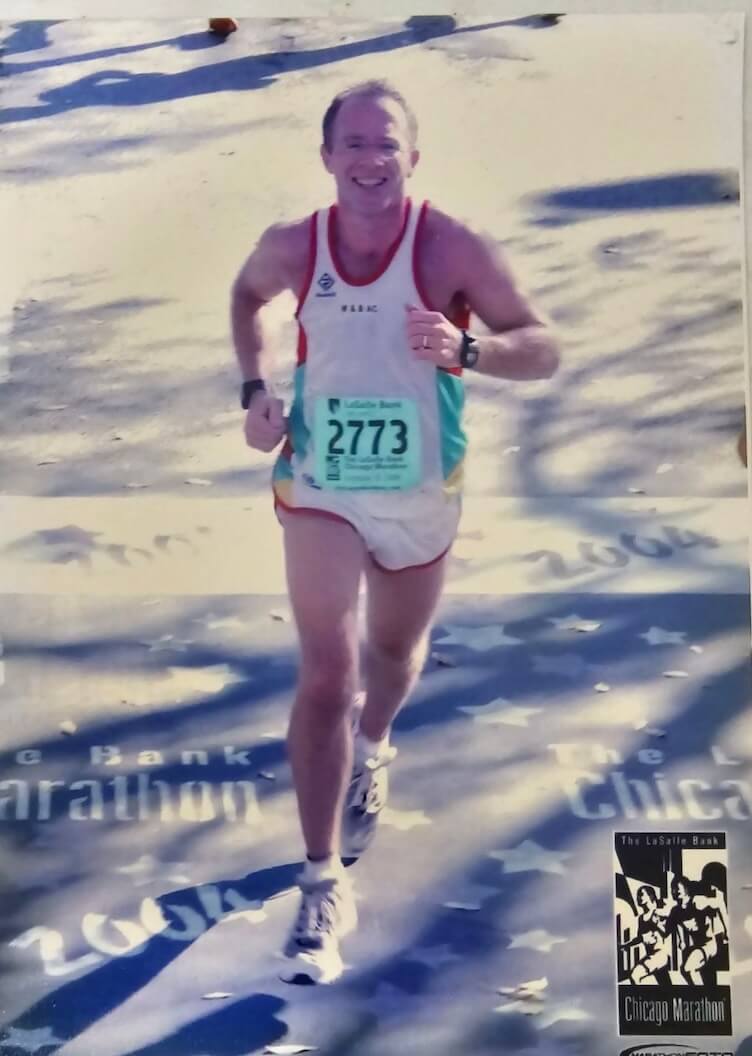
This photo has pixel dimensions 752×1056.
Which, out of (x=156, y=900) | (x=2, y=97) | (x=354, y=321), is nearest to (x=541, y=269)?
(x=354, y=321)

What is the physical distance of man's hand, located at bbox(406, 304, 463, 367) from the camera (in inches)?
63.1

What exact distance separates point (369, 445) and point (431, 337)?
172mm

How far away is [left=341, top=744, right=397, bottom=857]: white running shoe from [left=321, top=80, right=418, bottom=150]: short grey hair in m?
0.89

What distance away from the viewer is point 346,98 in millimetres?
1691

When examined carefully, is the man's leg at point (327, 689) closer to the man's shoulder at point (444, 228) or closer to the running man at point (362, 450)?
the running man at point (362, 450)

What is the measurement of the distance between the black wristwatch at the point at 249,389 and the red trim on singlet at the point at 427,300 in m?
0.26

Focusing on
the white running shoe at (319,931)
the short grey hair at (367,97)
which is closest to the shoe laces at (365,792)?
the white running shoe at (319,931)

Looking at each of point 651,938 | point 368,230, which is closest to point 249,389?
point 368,230

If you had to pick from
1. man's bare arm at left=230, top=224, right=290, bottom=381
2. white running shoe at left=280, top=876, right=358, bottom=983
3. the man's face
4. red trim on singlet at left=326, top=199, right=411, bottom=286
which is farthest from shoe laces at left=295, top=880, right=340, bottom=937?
the man's face

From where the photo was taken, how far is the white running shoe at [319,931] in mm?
1568

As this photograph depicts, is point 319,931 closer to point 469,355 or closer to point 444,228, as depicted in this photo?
point 469,355

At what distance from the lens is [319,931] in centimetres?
158

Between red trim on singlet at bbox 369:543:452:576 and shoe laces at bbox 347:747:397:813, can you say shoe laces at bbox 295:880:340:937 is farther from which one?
red trim on singlet at bbox 369:543:452:576

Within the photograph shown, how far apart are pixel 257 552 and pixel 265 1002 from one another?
2.01ft
